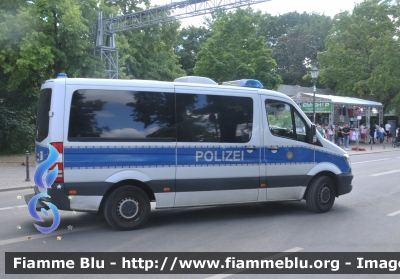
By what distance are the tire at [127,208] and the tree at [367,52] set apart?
36405 mm

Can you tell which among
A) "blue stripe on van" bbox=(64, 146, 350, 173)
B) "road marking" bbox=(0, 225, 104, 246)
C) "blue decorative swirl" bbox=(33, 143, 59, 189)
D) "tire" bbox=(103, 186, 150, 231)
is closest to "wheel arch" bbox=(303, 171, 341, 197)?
"blue stripe on van" bbox=(64, 146, 350, 173)

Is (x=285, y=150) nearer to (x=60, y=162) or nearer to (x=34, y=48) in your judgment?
(x=60, y=162)

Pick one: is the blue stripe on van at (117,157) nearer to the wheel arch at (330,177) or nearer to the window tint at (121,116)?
the window tint at (121,116)

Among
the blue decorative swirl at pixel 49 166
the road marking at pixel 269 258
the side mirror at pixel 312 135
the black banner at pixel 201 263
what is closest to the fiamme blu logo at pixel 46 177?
the blue decorative swirl at pixel 49 166

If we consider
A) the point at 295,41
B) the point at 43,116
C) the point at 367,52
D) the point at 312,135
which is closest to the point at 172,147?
the point at 43,116

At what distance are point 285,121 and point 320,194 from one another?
5.70 ft

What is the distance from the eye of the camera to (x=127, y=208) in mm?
7844

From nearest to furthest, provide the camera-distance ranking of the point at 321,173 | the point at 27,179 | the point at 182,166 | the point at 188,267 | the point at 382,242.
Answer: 1. the point at 188,267
2. the point at 382,242
3. the point at 182,166
4. the point at 321,173
5. the point at 27,179

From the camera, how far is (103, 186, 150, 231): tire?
304 inches

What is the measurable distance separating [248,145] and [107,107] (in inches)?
109

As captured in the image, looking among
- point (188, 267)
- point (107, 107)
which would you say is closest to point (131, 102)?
point (107, 107)

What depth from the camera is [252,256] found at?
21.3 feet

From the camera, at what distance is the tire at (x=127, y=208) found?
7.71 meters

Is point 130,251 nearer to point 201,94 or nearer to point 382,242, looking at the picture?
point 201,94
